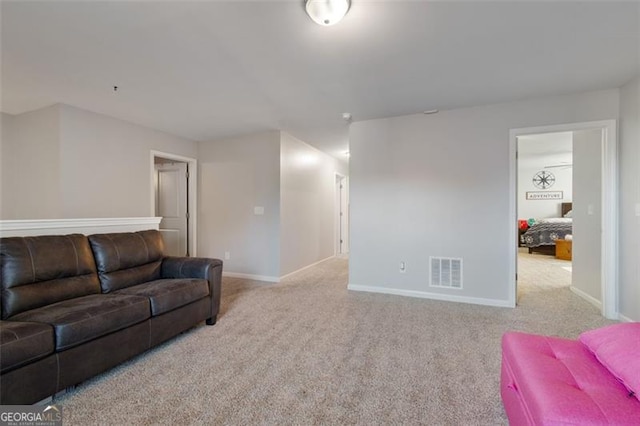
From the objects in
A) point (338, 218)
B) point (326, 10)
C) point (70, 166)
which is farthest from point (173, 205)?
point (326, 10)

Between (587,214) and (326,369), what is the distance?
3.88m

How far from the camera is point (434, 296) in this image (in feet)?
11.8

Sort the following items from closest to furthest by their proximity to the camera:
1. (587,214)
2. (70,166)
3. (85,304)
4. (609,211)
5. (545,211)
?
(85,304)
(609,211)
(70,166)
(587,214)
(545,211)

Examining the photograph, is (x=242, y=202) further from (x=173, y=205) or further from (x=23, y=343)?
(x=23, y=343)

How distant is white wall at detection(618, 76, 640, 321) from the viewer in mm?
2607

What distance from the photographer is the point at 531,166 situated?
27.7 ft

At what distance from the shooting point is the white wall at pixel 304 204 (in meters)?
4.56

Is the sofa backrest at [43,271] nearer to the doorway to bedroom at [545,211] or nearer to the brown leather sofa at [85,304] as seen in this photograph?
the brown leather sofa at [85,304]

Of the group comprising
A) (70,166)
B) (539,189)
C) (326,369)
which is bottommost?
(326,369)

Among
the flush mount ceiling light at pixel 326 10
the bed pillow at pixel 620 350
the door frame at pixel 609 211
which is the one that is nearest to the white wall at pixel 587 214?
the door frame at pixel 609 211

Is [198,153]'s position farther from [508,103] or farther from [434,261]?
[508,103]

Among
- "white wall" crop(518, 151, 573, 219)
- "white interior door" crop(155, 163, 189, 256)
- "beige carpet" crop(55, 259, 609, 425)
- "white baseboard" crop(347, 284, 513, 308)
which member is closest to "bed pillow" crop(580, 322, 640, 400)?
"beige carpet" crop(55, 259, 609, 425)

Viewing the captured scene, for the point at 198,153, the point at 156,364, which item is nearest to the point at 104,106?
the point at 198,153
